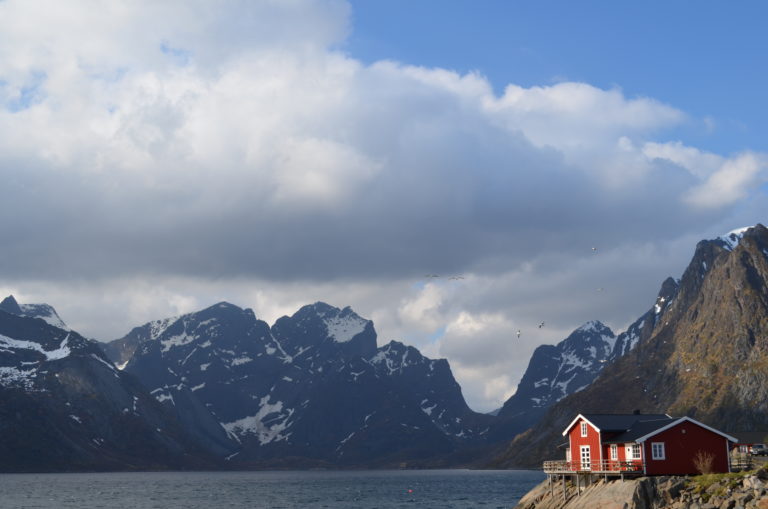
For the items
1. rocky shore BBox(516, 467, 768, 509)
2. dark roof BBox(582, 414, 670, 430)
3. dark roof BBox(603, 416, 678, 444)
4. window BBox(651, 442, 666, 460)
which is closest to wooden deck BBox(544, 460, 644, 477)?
rocky shore BBox(516, 467, 768, 509)

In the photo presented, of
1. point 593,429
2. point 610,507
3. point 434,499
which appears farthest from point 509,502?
point 610,507

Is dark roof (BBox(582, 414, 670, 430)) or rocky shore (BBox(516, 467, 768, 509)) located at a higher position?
dark roof (BBox(582, 414, 670, 430))

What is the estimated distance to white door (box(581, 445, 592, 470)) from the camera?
9475 centimetres

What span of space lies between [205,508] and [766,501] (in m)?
106

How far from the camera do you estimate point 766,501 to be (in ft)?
227

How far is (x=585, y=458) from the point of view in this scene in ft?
316

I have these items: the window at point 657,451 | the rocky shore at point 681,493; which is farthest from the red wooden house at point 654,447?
the rocky shore at point 681,493

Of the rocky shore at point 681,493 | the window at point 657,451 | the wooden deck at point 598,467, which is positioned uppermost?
the window at point 657,451

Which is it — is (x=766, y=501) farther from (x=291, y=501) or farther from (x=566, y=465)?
(x=291, y=501)

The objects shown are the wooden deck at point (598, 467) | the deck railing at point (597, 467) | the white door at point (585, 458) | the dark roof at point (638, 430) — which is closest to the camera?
the wooden deck at point (598, 467)

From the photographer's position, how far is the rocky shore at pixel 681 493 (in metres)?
72.4

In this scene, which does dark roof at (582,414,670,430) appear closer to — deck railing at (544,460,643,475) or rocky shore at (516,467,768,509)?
deck railing at (544,460,643,475)

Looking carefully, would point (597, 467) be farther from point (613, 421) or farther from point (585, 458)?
point (613, 421)

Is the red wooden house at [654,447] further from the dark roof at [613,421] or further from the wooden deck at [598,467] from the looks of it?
the dark roof at [613,421]
